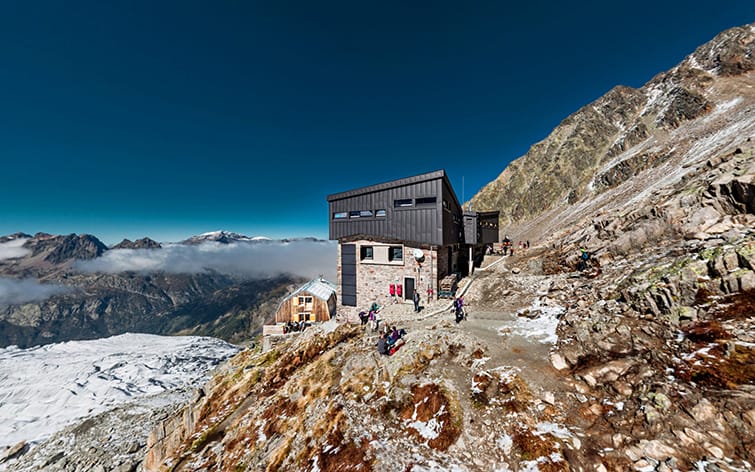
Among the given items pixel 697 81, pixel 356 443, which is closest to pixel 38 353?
pixel 356 443

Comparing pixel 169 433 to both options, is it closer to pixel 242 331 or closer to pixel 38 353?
pixel 38 353

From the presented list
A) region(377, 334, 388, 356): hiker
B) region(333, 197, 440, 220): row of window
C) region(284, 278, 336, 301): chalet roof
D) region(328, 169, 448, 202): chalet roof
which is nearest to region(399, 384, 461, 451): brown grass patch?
region(377, 334, 388, 356): hiker

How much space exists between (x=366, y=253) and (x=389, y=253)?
7.51ft

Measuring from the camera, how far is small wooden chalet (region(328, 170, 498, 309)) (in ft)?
69.1

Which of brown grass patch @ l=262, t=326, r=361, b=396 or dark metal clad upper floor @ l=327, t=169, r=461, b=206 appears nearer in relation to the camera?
brown grass patch @ l=262, t=326, r=361, b=396

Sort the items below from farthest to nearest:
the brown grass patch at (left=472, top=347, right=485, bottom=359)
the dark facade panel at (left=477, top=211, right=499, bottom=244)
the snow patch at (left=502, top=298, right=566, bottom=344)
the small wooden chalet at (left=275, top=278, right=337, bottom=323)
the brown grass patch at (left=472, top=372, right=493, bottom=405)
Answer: the small wooden chalet at (left=275, top=278, right=337, bottom=323) < the dark facade panel at (left=477, top=211, right=499, bottom=244) < the snow patch at (left=502, top=298, right=566, bottom=344) < the brown grass patch at (left=472, top=347, right=485, bottom=359) < the brown grass patch at (left=472, top=372, right=493, bottom=405)

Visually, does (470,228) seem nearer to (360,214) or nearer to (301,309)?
(360,214)

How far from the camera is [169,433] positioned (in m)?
17.4

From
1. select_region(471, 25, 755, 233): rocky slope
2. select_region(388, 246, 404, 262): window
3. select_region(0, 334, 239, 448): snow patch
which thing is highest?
select_region(471, 25, 755, 233): rocky slope

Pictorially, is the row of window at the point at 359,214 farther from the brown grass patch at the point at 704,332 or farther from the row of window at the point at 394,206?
the brown grass patch at the point at 704,332

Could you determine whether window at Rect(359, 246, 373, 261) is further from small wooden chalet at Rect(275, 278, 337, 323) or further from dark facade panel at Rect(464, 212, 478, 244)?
small wooden chalet at Rect(275, 278, 337, 323)

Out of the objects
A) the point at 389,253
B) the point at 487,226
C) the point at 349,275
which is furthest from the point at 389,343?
the point at 487,226

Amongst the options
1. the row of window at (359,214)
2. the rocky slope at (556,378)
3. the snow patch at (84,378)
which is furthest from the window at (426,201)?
the snow patch at (84,378)

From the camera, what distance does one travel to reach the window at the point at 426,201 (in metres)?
21.1
